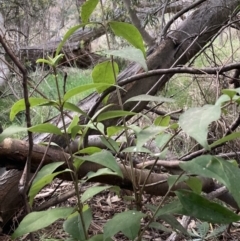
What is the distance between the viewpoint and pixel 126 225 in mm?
734

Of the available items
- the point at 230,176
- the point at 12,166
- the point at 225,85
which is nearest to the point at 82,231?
the point at 230,176

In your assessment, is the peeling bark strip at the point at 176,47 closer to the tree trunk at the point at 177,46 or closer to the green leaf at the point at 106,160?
the tree trunk at the point at 177,46

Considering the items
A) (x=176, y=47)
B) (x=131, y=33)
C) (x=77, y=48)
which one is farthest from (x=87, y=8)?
(x=77, y=48)

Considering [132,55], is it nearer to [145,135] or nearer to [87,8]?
[145,135]

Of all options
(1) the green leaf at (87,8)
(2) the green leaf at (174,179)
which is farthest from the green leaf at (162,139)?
(1) the green leaf at (87,8)

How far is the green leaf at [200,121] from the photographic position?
20.4 inches

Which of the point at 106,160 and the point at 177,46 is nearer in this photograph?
the point at 106,160

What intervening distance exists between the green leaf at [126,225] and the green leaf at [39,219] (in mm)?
109

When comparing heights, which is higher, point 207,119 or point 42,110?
point 207,119

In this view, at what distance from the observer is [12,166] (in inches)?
49.0

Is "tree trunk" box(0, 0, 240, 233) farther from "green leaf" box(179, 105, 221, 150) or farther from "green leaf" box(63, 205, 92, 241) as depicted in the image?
"green leaf" box(179, 105, 221, 150)

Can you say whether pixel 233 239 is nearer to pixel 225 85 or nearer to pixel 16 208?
pixel 16 208

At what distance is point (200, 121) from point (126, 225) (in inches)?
10.9

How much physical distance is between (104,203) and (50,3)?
2886 mm
